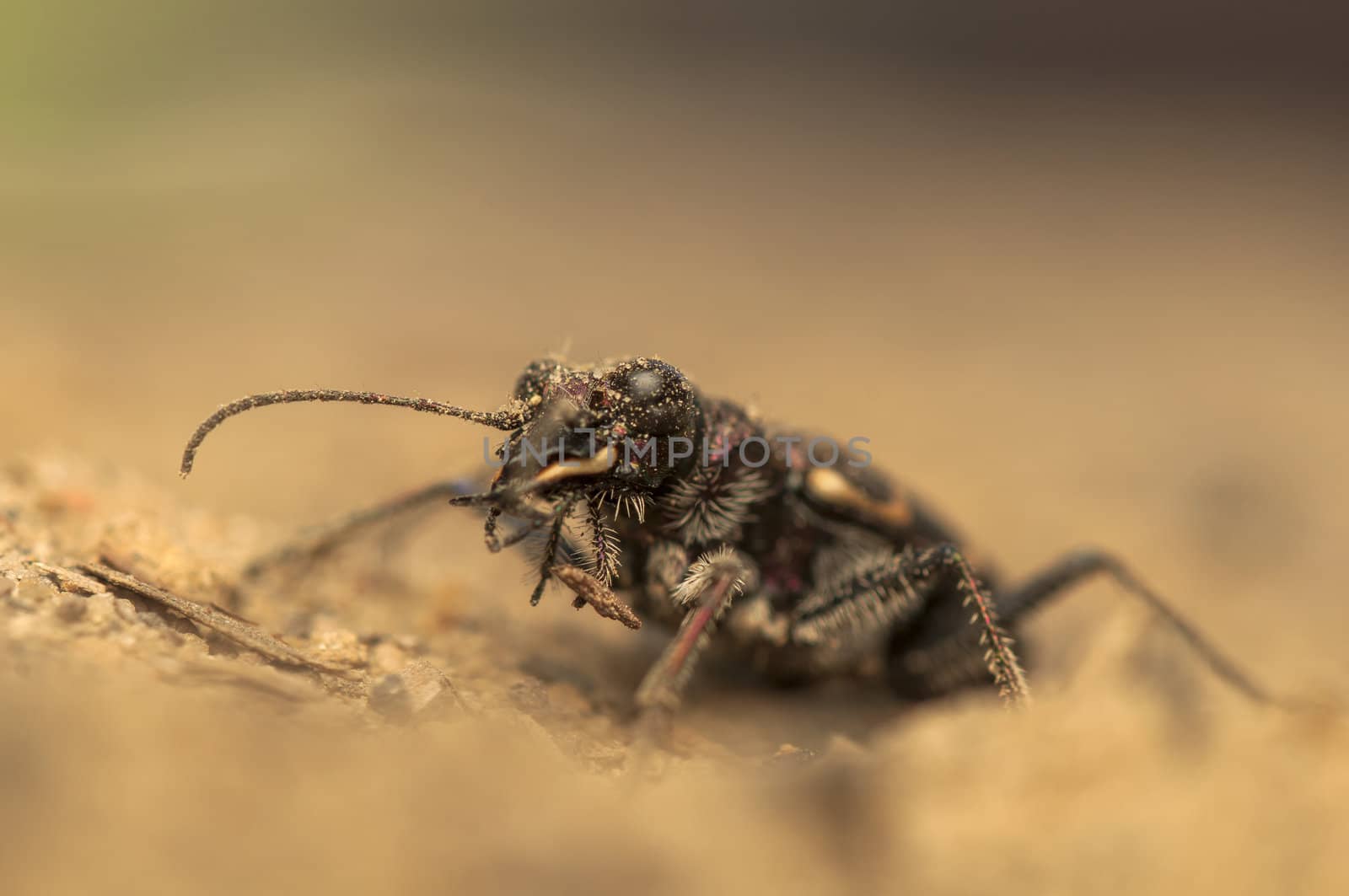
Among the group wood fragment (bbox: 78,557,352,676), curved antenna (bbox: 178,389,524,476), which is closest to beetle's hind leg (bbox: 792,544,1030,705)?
curved antenna (bbox: 178,389,524,476)

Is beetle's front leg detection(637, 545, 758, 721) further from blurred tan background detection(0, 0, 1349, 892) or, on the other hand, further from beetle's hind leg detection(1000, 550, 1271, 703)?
beetle's hind leg detection(1000, 550, 1271, 703)

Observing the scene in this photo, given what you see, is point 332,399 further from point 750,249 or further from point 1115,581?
point 750,249

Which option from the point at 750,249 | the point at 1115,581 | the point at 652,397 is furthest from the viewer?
the point at 750,249

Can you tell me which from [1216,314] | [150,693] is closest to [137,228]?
[150,693]

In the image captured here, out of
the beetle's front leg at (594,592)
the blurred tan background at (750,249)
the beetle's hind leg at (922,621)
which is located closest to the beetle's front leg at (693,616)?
the beetle's front leg at (594,592)

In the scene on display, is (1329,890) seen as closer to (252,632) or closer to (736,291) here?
(252,632)

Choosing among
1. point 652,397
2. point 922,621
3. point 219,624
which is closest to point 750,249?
point 922,621
